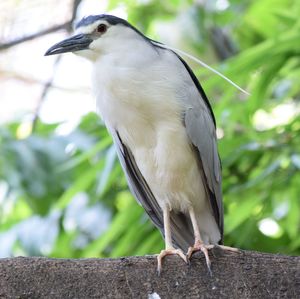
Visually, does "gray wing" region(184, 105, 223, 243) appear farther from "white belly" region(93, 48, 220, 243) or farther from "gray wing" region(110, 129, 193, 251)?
"gray wing" region(110, 129, 193, 251)

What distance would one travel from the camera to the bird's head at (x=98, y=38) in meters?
3.49

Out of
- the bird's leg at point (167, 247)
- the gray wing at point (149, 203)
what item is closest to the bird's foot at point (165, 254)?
the bird's leg at point (167, 247)

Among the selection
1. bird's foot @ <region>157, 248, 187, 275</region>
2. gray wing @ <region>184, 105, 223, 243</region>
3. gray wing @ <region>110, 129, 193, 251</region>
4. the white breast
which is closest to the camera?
bird's foot @ <region>157, 248, 187, 275</region>

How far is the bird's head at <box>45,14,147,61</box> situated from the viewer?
3488 mm

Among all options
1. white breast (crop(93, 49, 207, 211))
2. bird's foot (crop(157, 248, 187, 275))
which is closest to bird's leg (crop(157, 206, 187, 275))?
bird's foot (crop(157, 248, 187, 275))

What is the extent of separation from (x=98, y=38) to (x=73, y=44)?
115 mm

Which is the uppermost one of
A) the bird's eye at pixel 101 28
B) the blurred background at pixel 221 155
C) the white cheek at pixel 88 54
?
the bird's eye at pixel 101 28

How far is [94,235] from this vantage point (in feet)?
15.6

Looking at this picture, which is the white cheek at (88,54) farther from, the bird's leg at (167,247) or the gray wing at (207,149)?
the bird's leg at (167,247)

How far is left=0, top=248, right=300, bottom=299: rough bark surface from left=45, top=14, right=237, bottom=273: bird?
1.05ft

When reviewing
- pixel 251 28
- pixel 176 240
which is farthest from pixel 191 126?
pixel 251 28

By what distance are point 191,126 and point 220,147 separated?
64 cm

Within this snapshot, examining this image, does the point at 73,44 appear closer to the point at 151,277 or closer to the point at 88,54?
the point at 88,54

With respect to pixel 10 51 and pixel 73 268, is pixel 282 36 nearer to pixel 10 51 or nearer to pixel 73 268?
pixel 73 268
